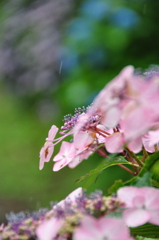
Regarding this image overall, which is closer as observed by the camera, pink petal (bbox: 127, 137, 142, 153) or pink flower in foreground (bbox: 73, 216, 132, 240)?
pink flower in foreground (bbox: 73, 216, 132, 240)

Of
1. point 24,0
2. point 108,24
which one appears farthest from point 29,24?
point 108,24

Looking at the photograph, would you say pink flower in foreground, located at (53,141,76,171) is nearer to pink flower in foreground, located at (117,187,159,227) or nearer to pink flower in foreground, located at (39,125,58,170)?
pink flower in foreground, located at (39,125,58,170)

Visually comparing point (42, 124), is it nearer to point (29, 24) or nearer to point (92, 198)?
point (29, 24)

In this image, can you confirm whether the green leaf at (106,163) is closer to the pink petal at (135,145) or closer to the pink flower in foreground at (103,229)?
the pink petal at (135,145)

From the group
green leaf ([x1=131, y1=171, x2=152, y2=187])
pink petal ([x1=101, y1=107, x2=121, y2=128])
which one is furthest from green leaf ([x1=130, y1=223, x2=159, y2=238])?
pink petal ([x1=101, y1=107, x2=121, y2=128])

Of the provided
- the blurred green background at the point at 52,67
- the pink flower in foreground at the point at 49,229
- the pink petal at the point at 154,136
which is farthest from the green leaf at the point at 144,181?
the blurred green background at the point at 52,67

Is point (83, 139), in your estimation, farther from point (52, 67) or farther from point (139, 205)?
point (52, 67)

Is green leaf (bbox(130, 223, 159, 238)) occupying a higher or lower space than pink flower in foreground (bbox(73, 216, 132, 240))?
higher
